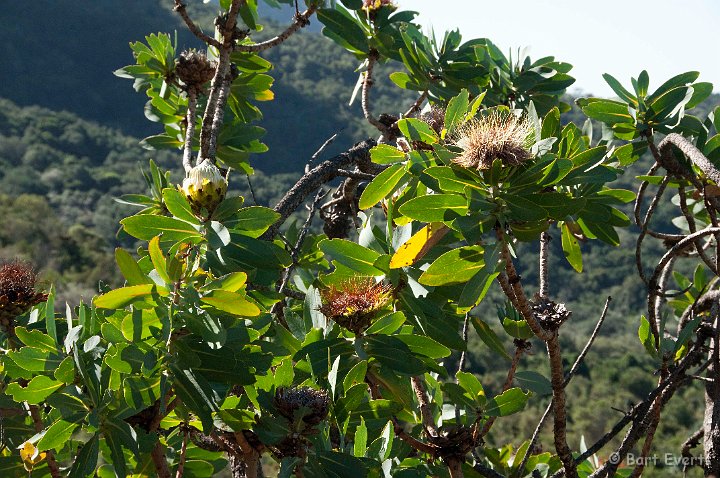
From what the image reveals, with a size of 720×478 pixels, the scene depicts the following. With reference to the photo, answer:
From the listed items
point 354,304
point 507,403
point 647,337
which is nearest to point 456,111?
point 354,304

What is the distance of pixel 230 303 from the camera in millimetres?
1293

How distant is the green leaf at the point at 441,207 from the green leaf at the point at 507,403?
0.49 metres

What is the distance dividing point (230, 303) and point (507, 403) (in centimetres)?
70

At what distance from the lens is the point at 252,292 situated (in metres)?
1.61

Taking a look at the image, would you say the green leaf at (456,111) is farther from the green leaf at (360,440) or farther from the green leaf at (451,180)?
the green leaf at (360,440)

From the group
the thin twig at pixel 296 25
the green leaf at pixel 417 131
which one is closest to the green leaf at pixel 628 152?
the green leaf at pixel 417 131

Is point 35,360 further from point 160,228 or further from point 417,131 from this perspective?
point 417,131

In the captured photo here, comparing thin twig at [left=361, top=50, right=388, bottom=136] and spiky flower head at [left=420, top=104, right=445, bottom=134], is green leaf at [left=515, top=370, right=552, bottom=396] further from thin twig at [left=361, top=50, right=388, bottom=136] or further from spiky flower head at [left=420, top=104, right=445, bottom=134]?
thin twig at [left=361, top=50, right=388, bottom=136]

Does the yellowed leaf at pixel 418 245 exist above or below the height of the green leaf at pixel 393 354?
above

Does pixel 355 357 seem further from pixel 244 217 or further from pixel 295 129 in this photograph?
pixel 295 129

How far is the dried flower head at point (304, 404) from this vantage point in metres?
1.41

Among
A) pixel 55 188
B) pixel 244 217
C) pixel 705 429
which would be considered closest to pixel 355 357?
pixel 244 217

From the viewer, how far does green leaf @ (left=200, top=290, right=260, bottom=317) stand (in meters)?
1.29

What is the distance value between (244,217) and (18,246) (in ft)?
83.7
